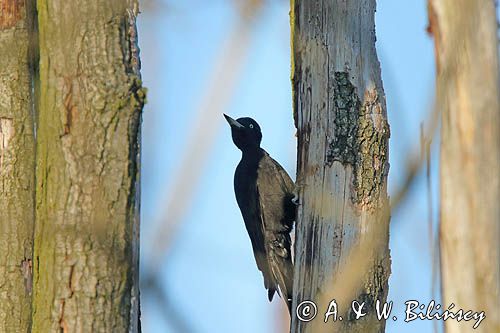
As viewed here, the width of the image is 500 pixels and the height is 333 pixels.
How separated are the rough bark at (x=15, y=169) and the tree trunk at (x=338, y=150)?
4.48 feet

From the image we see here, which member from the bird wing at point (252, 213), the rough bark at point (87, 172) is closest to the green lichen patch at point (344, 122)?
the rough bark at point (87, 172)

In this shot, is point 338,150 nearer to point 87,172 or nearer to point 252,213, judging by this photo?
point 87,172

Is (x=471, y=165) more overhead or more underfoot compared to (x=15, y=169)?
more underfoot

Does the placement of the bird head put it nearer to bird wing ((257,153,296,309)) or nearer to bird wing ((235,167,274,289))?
bird wing ((235,167,274,289))

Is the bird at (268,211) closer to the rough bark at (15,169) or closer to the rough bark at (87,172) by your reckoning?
the rough bark at (15,169)

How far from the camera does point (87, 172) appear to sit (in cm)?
353

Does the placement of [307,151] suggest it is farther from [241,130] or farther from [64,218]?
[241,130]

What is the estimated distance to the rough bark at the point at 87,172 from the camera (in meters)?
3.50

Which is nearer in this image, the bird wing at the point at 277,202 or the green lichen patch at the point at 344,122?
the green lichen patch at the point at 344,122

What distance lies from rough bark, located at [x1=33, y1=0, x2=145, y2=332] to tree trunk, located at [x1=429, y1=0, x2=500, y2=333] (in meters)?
1.36

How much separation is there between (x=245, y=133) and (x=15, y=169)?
2.45m

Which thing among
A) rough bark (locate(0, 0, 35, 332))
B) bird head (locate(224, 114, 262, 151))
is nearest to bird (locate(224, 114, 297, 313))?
bird head (locate(224, 114, 262, 151))

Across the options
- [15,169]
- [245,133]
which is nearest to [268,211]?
[245,133]

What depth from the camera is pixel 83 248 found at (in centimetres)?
350
